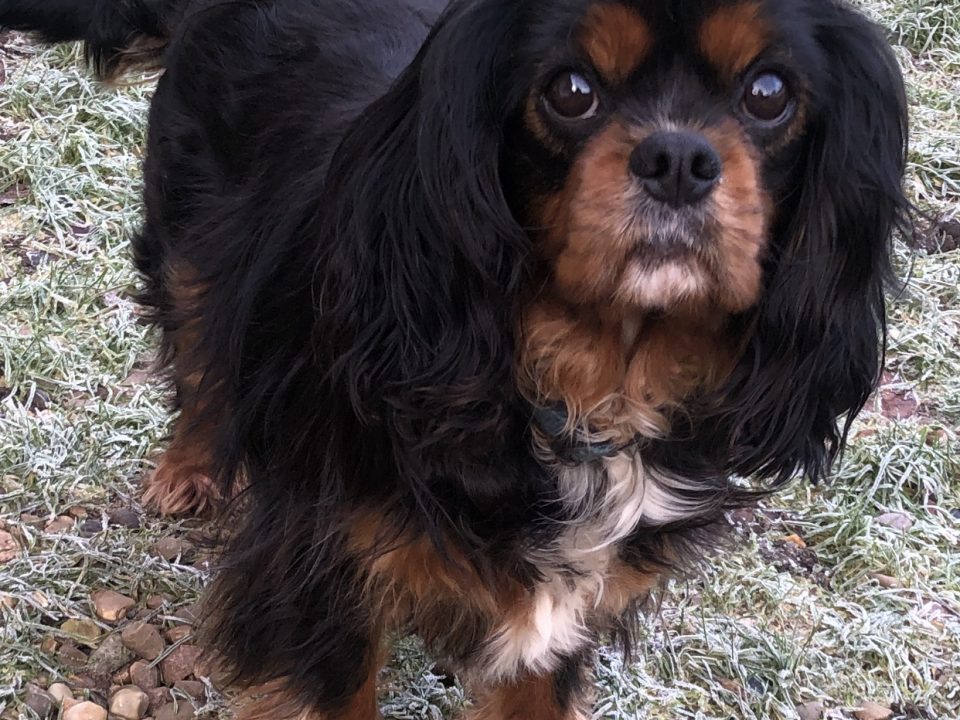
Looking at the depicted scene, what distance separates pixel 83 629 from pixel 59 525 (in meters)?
0.37

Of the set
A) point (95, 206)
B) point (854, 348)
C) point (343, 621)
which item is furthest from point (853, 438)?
point (95, 206)

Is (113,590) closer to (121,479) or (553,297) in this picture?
(121,479)

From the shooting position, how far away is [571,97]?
5.17 feet

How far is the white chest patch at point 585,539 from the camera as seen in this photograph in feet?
6.06

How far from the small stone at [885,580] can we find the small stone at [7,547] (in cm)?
215

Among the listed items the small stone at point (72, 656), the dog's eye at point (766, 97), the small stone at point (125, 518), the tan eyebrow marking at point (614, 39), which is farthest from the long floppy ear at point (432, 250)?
the small stone at point (125, 518)

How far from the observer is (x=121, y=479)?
3.02m

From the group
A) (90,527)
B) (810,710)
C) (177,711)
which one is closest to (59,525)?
(90,527)

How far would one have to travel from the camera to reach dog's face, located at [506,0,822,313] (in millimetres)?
1512

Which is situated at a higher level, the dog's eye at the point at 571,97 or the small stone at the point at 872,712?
the dog's eye at the point at 571,97

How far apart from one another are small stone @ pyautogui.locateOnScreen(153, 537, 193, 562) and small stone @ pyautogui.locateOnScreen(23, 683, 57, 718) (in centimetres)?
46

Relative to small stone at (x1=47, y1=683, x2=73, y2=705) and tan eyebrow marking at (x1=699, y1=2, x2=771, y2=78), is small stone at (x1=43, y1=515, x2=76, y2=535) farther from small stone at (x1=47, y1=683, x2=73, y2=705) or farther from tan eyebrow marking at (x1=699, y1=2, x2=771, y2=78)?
tan eyebrow marking at (x1=699, y1=2, x2=771, y2=78)

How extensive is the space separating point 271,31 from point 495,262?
1.09m

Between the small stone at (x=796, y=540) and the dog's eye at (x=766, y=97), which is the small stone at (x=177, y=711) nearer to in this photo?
the small stone at (x=796, y=540)
